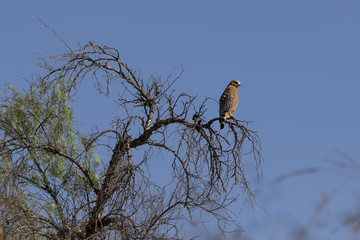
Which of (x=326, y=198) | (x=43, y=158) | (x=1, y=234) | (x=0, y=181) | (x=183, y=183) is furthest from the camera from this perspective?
(x=43, y=158)

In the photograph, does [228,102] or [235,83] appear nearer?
[228,102]

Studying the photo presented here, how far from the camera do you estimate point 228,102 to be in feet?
34.3

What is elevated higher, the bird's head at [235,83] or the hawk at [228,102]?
the bird's head at [235,83]

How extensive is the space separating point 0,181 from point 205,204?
371cm

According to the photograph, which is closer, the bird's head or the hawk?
the hawk

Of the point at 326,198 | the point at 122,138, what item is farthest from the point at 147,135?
the point at 326,198

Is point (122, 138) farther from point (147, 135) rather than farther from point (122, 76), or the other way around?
point (122, 76)

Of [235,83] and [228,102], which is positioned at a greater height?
[235,83]

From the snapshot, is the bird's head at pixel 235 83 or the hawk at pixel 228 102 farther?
the bird's head at pixel 235 83

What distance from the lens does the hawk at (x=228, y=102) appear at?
9823 mm

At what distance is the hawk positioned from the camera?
982cm

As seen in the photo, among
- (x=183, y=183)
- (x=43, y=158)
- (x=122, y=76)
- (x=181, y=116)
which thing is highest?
(x=43, y=158)

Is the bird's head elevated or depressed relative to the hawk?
elevated

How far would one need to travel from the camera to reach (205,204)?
25.0ft
